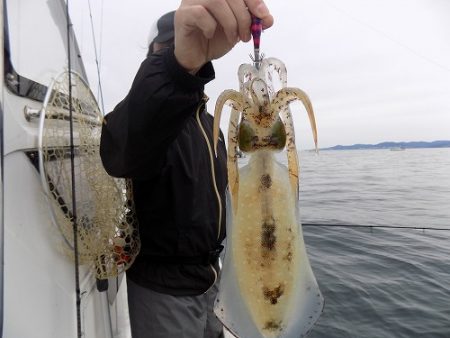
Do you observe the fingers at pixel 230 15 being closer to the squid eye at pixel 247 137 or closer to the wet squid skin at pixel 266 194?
the wet squid skin at pixel 266 194

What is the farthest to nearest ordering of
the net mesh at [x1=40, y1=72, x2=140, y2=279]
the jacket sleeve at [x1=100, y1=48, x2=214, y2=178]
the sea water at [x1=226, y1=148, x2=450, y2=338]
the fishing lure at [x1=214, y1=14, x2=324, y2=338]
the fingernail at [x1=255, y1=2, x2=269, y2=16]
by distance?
the sea water at [x1=226, y1=148, x2=450, y2=338], the net mesh at [x1=40, y1=72, x2=140, y2=279], the jacket sleeve at [x1=100, y1=48, x2=214, y2=178], the fishing lure at [x1=214, y1=14, x2=324, y2=338], the fingernail at [x1=255, y1=2, x2=269, y2=16]

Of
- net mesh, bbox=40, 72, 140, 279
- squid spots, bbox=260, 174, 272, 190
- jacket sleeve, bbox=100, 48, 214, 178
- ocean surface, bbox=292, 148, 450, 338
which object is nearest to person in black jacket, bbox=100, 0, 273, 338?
jacket sleeve, bbox=100, 48, 214, 178

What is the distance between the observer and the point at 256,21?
1241 millimetres

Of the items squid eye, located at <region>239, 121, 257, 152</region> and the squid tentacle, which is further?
squid eye, located at <region>239, 121, 257, 152</region>

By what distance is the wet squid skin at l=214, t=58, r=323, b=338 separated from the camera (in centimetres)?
137

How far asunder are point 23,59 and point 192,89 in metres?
1.09

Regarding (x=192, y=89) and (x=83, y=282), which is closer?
(x=192, y=89)

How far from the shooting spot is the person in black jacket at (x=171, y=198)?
1659 millimetres

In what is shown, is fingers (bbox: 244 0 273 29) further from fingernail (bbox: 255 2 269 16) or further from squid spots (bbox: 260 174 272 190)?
squid spots (bbox: 260 174 272 190)

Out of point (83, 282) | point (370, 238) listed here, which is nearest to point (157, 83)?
point (83, 282)

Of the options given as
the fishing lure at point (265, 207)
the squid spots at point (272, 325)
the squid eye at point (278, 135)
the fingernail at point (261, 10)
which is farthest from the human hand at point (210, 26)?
the squid spots at point (272, 325)

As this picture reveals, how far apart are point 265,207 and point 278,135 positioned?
11.9 inches

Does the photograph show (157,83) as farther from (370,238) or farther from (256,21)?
(370,238)

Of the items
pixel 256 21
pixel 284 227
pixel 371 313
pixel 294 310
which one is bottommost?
pixel 371 313
